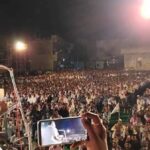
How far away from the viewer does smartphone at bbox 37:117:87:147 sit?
1764 mm

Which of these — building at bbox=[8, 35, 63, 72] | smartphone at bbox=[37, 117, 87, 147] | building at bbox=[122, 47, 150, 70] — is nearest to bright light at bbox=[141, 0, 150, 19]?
smartphone at bbox=[37, 117, 87, 147]

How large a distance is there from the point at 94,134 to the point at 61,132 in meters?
0.18

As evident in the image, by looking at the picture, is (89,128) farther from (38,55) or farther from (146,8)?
(38,55)

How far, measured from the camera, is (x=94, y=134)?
5.38ft

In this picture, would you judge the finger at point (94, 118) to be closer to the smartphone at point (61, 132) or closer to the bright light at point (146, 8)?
the smartphone at point (61, 132)

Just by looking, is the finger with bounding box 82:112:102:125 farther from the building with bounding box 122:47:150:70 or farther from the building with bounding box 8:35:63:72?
the building with bounding box 122:47:150:70

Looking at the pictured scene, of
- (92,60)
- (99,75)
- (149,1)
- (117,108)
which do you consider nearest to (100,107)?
(117,108)

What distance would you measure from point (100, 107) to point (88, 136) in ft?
37.3

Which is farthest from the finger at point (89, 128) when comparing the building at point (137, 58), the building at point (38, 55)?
the building at point (137, 58)

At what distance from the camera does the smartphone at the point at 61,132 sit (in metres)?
1.76

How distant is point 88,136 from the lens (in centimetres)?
170

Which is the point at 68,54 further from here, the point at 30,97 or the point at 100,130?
the point at 100,130

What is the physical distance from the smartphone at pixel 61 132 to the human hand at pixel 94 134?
38 mm

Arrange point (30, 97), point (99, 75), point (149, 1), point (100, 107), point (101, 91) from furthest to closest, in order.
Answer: point (99, 75) → point (101, 91) → point (30, 97) → point (100, 107) → point (149, 1)
